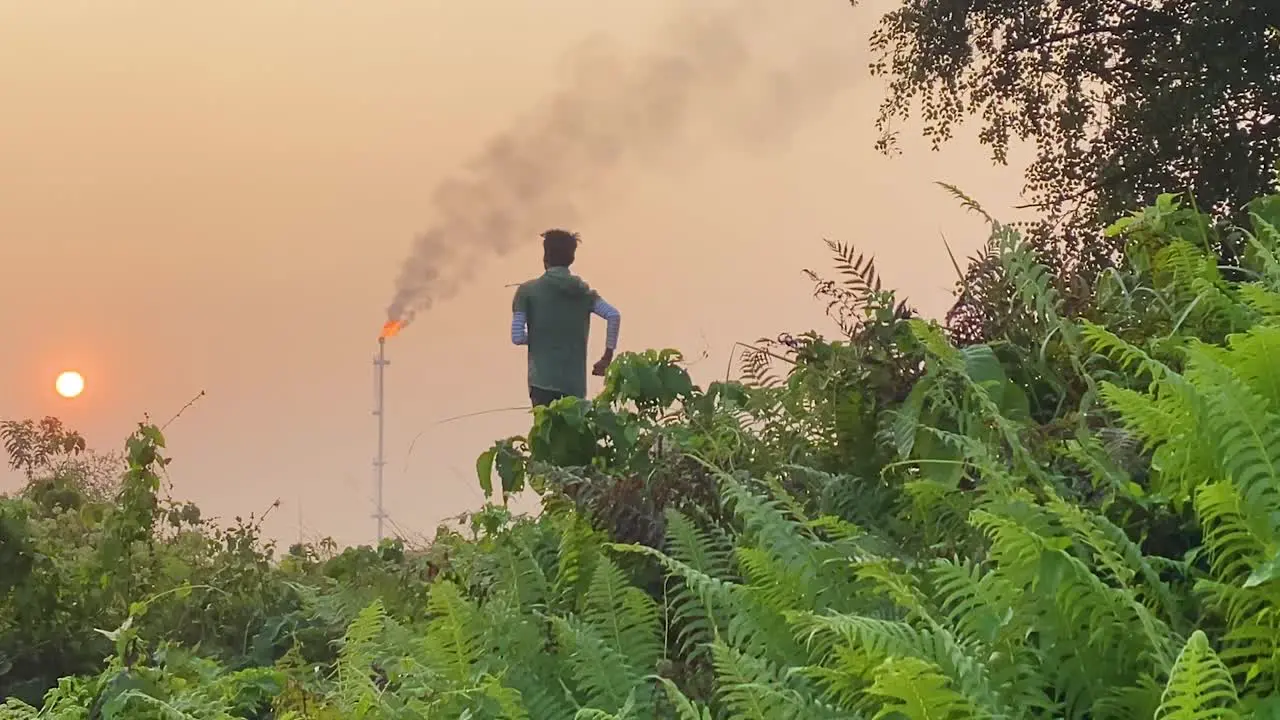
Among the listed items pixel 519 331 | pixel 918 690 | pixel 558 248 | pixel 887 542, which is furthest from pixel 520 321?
pixel 918 690

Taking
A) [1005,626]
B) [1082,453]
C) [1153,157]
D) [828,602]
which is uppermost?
[1153,157]

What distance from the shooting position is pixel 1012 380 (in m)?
3.14

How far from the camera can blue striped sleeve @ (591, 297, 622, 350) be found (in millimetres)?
8469

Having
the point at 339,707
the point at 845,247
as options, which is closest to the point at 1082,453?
the point at 845,247

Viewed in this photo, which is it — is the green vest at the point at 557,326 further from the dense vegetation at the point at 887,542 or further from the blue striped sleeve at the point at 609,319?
the dense vegetation at the point at 887,542

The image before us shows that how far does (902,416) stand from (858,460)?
0.45 m

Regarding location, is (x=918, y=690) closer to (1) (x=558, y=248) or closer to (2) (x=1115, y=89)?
(1) (x=558, y=248)

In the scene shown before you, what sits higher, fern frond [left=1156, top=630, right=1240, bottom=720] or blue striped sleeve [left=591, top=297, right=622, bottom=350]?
blue striped sleeve [left=591, top=297, right=622, bottom=350]

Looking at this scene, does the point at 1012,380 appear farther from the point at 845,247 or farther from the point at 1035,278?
the point at 845,247

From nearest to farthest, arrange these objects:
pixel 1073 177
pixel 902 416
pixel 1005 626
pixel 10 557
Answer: pixel 1005 626
pixel 902 416
pixel 10 557
pixel 1073 177

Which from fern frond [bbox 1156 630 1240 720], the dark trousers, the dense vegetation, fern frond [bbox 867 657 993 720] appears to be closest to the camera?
fern frond [bbox 1156 630 1240 720]

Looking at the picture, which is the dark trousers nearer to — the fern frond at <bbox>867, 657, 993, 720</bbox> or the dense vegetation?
the dense vegetation

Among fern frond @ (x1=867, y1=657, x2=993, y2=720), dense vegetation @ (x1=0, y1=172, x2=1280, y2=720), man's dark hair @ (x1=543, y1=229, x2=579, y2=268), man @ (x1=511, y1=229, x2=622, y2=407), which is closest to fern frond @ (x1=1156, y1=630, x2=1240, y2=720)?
dense vegetation @ (x1=0, y1=172, x2=1280, y2=720)

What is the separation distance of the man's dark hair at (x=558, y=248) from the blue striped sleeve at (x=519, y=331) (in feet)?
1.40
